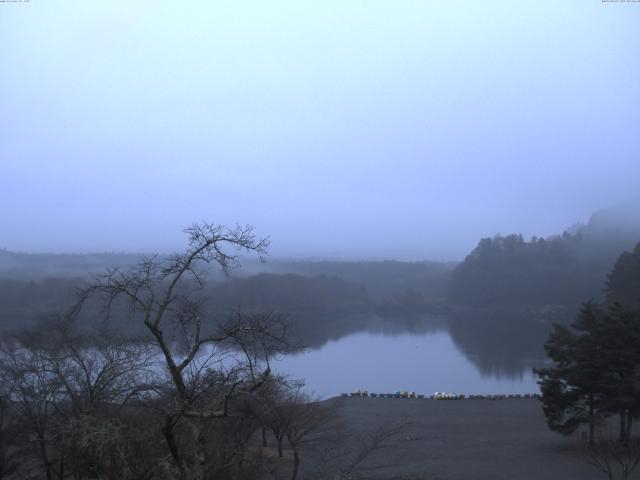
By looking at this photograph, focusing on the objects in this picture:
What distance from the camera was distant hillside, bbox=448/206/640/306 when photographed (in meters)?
54.9

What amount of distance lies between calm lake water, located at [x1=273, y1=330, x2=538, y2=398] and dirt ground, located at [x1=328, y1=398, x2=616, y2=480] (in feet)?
11.0

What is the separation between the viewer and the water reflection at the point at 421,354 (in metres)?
21.4

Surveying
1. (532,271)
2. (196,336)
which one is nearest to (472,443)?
(196,336)

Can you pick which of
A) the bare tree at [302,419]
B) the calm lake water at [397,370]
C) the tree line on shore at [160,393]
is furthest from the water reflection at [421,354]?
the tree line on shore at [160,393]

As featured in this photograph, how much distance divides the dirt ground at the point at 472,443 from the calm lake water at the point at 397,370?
336 centimetres

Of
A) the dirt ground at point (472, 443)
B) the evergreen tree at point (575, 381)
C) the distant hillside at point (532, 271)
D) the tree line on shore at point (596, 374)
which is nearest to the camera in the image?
the dirt ground at point (472, 443)

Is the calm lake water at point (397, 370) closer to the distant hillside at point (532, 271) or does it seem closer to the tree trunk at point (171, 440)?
the tree trunk at point (171, 440)

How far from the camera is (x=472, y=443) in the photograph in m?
11.8

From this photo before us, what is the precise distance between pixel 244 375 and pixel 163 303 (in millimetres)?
681

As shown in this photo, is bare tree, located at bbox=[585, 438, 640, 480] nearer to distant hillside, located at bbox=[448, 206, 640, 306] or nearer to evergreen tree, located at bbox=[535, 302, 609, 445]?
evergreen tree, located at bbox=[535, 302, 609, 445]

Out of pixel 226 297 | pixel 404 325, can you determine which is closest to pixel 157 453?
pixel 226 297

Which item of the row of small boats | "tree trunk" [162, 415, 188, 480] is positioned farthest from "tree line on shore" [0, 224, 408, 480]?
the row of small boats

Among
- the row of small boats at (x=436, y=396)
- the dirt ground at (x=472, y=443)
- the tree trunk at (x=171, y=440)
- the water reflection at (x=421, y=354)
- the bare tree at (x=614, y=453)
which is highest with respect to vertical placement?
the tree trunk at (x=171, y=440)

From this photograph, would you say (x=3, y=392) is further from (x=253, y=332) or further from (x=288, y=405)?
(x=253, y=332)
